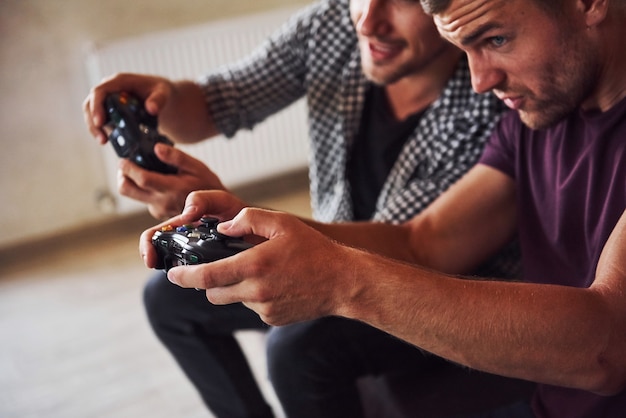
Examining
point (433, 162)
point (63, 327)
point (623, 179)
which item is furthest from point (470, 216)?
point (63, 327)

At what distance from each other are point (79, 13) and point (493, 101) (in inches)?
63.7

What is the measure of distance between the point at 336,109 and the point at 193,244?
2.21ft

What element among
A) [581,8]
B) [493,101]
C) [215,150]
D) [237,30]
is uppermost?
[581,8]

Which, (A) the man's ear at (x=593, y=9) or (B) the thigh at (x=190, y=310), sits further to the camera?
(B) the thigh at (x=190, y=310)

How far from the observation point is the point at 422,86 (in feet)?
4.51

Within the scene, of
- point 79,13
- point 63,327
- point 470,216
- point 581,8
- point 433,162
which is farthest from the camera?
point 79,13

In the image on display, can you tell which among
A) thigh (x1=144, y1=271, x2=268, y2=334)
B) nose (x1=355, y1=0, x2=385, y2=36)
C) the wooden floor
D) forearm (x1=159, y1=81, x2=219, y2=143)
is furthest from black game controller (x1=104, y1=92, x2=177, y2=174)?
the wooden floor

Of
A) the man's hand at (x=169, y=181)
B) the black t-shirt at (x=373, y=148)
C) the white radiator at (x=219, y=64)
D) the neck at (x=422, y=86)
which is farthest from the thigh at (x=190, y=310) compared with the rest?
the white radiator at (x=219, y=64)

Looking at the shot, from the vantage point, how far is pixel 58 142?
2.53m

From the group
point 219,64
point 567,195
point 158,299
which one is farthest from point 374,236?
point 219,64

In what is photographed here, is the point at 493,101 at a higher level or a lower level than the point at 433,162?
higher

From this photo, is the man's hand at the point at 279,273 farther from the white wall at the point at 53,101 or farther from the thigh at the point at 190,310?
the white wall at the point at 53,101

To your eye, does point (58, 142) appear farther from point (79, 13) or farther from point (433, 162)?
point (433, 162)

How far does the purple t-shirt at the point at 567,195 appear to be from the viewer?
0.93 meters
